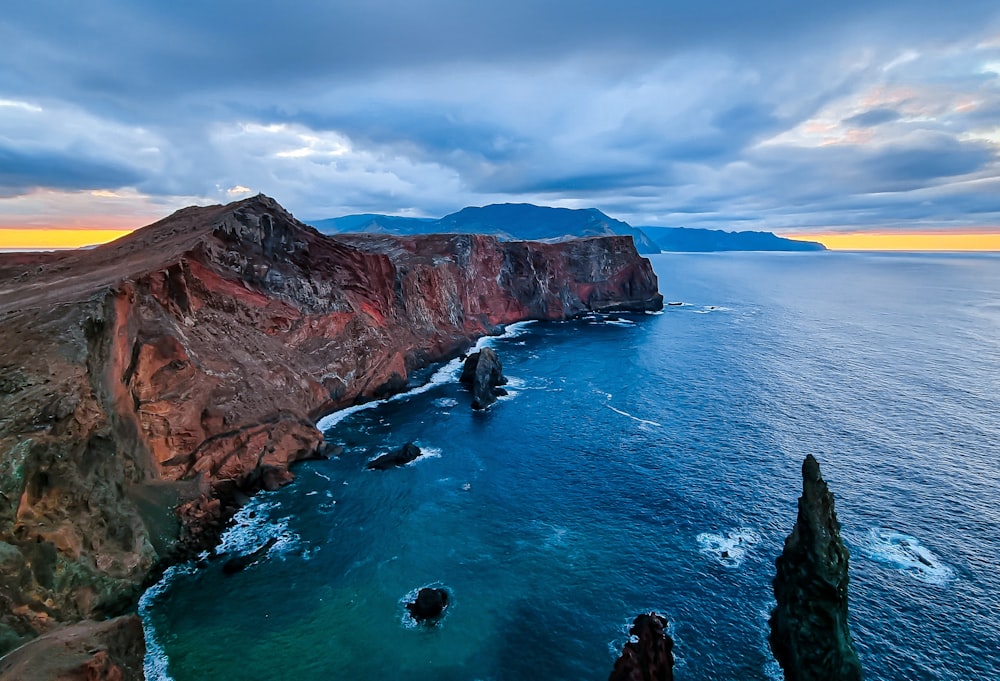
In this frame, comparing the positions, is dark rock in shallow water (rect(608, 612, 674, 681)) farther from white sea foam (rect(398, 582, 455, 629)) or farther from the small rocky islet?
white sea foam (rect(398, 582, 455, 629))

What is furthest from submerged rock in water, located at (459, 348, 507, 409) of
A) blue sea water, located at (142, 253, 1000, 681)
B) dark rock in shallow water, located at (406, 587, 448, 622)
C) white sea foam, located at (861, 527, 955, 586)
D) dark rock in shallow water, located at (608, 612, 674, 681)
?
white sea foam, located at (861, 527, 955, 586)

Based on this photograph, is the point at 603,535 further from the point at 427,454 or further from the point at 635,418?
the point at 635,418

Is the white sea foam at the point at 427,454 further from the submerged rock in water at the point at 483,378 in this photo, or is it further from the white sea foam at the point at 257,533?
the white sea foam at the point at 257,533

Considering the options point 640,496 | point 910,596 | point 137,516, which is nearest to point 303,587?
point 137,516

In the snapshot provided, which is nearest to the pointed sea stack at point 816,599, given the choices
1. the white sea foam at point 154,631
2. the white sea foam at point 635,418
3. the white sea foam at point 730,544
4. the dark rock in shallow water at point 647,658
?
the dark rock in shallow water at point 647,658

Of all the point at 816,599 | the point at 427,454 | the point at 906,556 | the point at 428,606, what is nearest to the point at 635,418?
the point at 427,454

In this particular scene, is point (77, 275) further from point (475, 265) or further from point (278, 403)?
point (475, 265)
